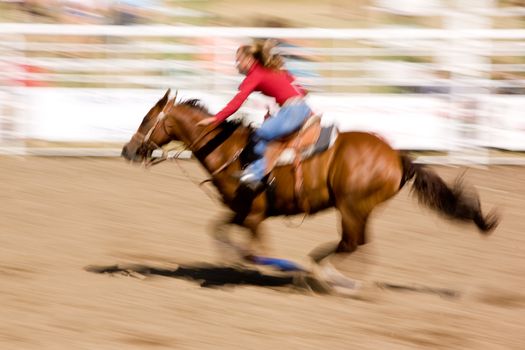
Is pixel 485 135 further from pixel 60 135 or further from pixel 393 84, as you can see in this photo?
pixel 60 135

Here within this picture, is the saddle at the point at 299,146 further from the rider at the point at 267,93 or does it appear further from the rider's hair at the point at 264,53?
the rider's hair at the point at 264,53

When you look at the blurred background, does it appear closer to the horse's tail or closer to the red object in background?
the red object in background

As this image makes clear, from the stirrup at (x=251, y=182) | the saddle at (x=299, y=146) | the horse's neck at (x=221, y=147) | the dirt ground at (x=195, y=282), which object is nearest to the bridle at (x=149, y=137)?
the horse's neck at (x=221, y=147)

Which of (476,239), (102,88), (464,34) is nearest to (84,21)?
(102,88)

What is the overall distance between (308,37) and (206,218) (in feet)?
9.46

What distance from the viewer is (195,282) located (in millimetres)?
6680

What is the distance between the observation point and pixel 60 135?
11.1 m

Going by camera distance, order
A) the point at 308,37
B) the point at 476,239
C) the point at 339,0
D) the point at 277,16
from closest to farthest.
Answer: the point at 476,239, the point at 308,37, the point at 277,16, the point at 339,0

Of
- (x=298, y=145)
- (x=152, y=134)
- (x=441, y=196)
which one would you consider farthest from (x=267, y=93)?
(x=441, y=196)

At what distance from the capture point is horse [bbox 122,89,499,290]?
20.9 ft

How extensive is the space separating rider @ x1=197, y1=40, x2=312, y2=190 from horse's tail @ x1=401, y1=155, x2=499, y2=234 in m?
0.73

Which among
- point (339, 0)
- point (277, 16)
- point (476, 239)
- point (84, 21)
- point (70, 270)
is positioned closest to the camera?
point (70, 270)

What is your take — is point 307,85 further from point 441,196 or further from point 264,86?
point 441,196

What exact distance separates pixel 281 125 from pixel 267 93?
230 mm
